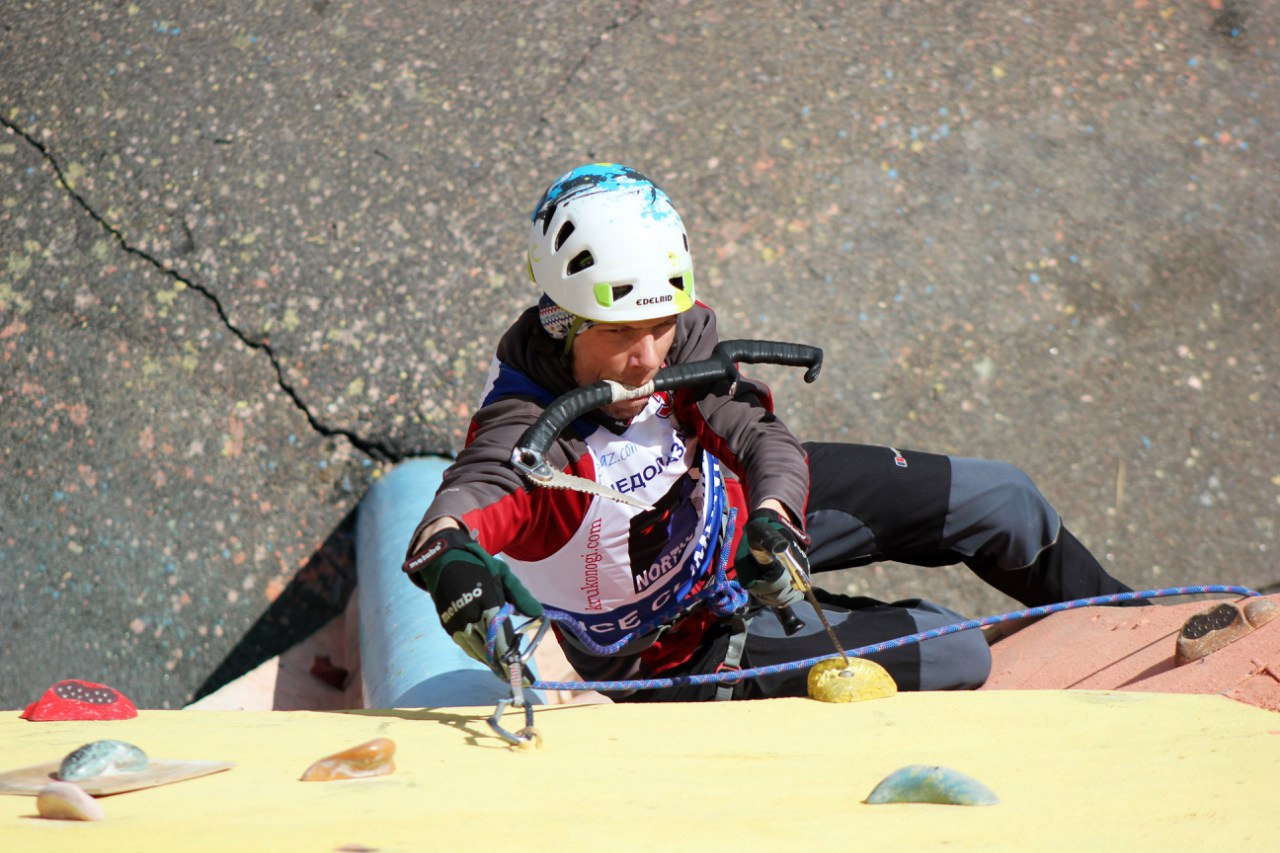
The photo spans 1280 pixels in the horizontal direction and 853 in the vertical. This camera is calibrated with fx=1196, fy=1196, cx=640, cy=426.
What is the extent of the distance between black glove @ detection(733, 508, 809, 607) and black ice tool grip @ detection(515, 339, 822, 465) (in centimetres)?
24

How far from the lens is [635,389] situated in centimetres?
182

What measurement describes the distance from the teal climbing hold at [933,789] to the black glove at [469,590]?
1.71 feet

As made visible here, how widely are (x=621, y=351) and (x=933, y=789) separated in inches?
34.0

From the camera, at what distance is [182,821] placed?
43.4 inches

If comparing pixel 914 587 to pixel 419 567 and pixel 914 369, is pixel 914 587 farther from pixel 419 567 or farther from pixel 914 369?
pixel 419 567

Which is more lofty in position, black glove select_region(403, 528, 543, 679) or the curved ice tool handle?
the curved ice tool handle


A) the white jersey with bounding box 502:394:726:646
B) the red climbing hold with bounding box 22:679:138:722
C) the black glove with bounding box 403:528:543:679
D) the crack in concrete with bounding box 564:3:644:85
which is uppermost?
the crack in concrete with bounding box 564:3:644:85

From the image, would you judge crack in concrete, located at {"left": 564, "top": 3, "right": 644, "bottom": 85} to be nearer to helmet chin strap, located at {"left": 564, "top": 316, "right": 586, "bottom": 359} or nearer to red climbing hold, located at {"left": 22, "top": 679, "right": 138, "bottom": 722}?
helmet chin strap, located at {"left": 564, "top": 316, "right": 586, "bottom": 359}

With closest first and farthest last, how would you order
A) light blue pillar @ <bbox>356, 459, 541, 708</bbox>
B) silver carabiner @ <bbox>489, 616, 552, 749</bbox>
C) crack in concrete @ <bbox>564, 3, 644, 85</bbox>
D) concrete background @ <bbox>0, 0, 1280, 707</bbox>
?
silver carabiner @ <bbox>489, 616, 552, 749</bbox> → light blue pillar @ <bbox>356, 459, 541, 708</bbox> → concrete background @ <bbox>0, 0, 1280, 707</bbox> → crack in concrete @ <bbox>564, 3, 644, 85</bbox>

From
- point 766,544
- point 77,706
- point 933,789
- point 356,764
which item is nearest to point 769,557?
point 766,544

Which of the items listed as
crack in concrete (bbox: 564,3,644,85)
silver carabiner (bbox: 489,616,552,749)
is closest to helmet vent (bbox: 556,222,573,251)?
silver carabiner (bbox: 489,616,552,749)

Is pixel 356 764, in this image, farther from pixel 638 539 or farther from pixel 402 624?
pixel 402 624

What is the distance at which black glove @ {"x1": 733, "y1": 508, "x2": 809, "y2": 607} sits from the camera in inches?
66.1

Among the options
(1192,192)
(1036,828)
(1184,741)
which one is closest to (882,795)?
(1036,828)
